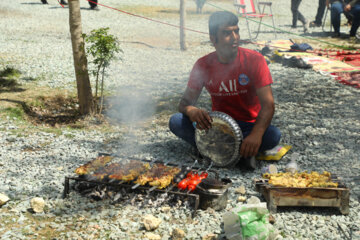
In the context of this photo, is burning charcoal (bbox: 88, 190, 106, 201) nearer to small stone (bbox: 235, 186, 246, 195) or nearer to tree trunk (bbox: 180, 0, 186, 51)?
small stone (bbox: 235, 186, 246, 195)

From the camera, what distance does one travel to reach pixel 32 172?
166 inches

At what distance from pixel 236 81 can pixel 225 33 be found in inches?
20.4

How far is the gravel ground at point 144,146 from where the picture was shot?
328 centimetres

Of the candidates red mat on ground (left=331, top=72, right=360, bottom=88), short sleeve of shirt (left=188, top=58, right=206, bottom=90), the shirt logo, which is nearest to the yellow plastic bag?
the shirt logo

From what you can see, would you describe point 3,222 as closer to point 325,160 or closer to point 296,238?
point 296,238

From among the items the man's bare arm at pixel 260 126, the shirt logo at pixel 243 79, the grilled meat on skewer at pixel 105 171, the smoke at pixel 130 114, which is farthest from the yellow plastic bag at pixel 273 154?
the grilled meat on skewer at pixel 105 171

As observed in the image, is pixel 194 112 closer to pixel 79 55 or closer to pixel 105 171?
pixel 105 171

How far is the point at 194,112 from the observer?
4086 mm

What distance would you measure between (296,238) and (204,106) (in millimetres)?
3680

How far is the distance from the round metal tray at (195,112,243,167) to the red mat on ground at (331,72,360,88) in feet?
14.7

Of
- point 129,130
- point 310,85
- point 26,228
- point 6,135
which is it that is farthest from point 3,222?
point 310,85

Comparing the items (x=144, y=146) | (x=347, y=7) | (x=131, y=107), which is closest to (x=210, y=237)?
(x=144, y=146)

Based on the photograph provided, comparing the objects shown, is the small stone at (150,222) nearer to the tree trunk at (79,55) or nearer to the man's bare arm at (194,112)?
the man's bare arm at (194,112)

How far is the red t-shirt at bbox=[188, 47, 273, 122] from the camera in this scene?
406 centimetres
